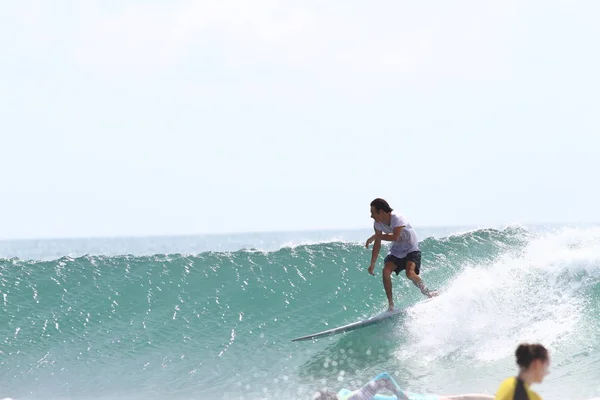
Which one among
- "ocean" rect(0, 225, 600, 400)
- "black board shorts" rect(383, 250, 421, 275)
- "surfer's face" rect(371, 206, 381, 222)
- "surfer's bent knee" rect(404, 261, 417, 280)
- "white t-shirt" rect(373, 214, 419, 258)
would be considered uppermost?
"surfer's face" rect(371, 206, 381, 222)

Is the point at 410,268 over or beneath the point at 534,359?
over

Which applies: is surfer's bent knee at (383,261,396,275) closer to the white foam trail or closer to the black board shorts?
the black board shorts

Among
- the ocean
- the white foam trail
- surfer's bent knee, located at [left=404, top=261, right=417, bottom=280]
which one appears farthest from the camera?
surfer's bent knee, located at [left=404, top=261, right=417, bottom=280]

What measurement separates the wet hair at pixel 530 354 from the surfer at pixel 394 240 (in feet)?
16.8

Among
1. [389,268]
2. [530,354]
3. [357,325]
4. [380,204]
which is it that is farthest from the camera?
[357,325]

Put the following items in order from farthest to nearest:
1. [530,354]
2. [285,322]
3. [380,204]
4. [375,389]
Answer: [285,322] → [380,204] → [375,389] → [530,354]

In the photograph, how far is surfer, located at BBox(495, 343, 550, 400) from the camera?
4344 mm

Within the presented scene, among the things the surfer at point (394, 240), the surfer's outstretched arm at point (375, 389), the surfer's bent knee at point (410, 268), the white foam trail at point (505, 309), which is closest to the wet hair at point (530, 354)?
the surfer's outstretched arm at point (375, 389)

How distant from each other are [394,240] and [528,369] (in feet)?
17.5

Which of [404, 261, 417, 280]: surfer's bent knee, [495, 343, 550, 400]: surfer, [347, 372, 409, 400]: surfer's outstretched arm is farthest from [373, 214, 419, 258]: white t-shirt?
[495, 343, 550, 400]: surfer

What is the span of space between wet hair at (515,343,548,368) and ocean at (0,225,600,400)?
11.7ft

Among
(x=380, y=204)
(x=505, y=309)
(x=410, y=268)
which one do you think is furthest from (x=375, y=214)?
(x=505, y=309)

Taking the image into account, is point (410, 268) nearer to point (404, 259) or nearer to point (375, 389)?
point (404, 259)

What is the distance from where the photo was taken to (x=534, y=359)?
4.35 metres
